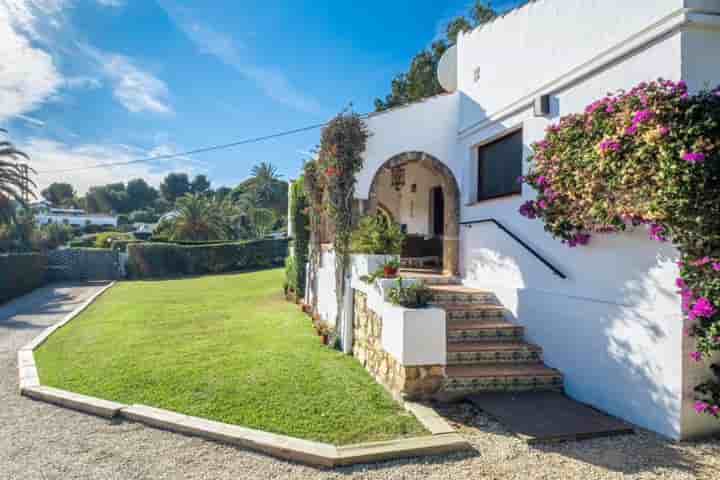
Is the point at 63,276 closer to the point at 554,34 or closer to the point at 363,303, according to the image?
the point at 363,303

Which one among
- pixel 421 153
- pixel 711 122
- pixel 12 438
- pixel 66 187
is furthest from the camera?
pixel 66 187

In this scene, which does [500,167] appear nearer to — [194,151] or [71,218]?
[194,151]

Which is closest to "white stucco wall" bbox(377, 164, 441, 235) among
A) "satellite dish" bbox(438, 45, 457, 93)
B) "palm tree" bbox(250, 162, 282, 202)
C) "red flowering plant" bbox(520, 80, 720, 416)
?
"satellite dish" bbox(438, 45, 457, 93)

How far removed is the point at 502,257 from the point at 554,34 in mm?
3638

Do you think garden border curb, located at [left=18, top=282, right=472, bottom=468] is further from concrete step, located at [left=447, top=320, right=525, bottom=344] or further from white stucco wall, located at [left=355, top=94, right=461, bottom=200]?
white stucco wall, located at [left=355, top=94, right=461, bottom=200]

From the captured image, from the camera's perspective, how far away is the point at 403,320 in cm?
477

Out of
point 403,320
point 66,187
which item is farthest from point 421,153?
point 66,187

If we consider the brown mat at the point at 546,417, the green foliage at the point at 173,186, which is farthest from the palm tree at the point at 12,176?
the green foliage at the point at 173,186

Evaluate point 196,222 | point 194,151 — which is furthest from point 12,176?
point 196,222

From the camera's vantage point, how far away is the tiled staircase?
17.1 ft

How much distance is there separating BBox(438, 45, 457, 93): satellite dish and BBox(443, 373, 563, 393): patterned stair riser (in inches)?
268

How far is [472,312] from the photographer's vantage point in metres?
6.52

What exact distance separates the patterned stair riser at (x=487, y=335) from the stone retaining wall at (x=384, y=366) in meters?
1.04

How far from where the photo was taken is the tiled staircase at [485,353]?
5223mm
